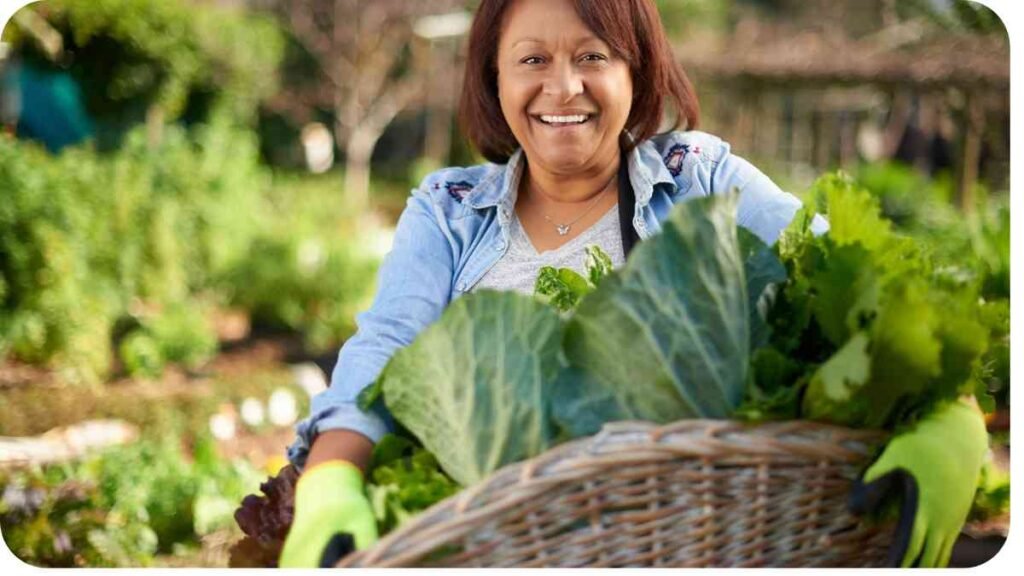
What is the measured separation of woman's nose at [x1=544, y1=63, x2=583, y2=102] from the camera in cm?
200

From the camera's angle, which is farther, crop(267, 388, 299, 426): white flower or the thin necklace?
crop(267, 388, 299, 426): white flower

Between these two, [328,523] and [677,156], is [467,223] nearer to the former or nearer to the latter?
[677,156]

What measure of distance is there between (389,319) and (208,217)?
576 centimetres

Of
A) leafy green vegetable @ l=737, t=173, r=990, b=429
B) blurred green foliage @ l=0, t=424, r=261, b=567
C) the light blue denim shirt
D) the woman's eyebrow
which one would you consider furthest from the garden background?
the woman's eyebrow

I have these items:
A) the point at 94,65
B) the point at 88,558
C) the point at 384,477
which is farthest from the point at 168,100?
the point at 384,477

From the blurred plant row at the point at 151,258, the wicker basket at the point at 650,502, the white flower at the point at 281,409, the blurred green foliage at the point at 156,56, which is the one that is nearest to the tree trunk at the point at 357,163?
the blurred green foliage at the point at 156,56

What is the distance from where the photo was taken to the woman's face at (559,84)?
6.56 ft

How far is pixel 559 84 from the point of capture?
6.57 feet

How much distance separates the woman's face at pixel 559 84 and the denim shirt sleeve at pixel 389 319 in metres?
0.27

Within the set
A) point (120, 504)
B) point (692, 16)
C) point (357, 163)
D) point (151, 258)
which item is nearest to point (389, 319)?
point (120, 504)

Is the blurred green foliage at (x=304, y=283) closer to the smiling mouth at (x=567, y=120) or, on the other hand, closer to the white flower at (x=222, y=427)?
the white flower at (x=222, y=427)

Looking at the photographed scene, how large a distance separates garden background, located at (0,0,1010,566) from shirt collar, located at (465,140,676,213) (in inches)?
25.5

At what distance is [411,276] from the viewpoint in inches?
80.1

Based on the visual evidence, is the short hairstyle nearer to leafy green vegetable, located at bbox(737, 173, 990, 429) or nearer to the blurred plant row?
leafy green vegetable, located at bbox(737, 173, 990, 429)
